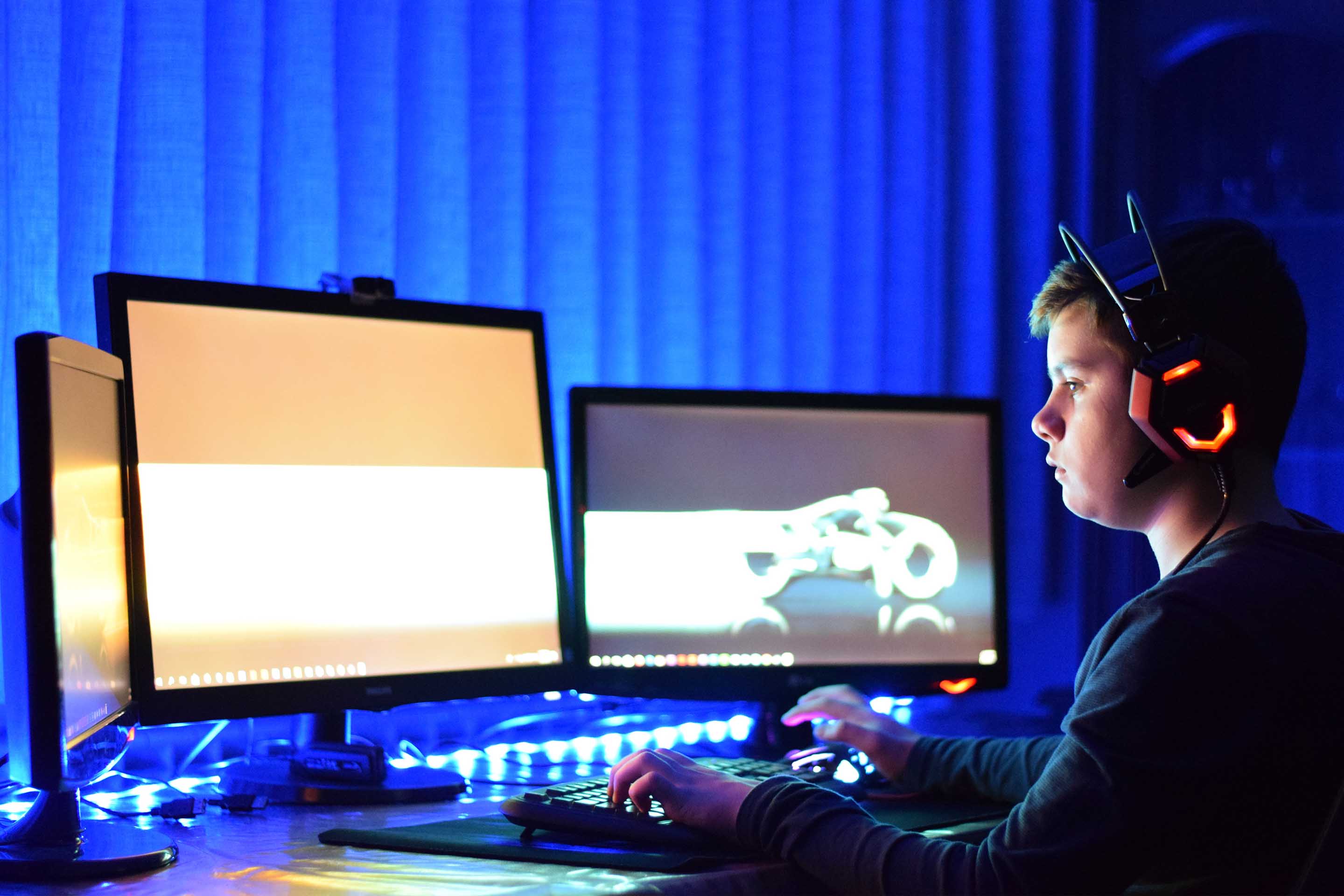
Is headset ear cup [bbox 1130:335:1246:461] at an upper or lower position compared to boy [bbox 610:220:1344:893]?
upper

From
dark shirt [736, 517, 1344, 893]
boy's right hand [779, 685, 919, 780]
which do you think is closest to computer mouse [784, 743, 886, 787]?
boy's right hand [779, 685, 919, 780]

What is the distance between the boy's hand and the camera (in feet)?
3.17

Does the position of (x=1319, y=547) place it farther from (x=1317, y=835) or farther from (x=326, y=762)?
(x=326, y=762)

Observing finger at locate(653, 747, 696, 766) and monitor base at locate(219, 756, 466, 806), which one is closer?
finger at locate(653, 747, 696, 766)

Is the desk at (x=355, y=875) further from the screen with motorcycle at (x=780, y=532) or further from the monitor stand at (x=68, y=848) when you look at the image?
the screen with motorcycle at (x=780, y=532)

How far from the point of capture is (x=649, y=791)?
1.00 m

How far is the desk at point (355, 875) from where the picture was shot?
87 cm

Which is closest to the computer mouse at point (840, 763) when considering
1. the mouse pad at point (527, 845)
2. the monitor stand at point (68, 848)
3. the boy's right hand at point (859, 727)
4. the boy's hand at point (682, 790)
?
the boy's right hand at point (859, 727)

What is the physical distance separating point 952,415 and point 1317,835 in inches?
35.1

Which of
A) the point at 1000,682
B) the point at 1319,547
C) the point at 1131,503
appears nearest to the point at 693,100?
the point at 1000,682

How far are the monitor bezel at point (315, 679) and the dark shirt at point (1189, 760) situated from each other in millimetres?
575

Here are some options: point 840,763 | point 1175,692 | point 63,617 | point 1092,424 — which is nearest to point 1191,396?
point 1092,424

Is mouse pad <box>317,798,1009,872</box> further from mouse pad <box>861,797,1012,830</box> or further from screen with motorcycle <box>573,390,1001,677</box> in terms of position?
screen with motorcycle <box>573,390,1001,677</box>

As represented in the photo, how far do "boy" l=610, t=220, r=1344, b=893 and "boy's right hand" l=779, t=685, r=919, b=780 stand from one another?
12.7 inches
